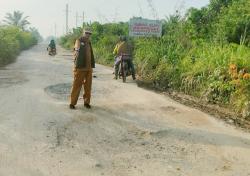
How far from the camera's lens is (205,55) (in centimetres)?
1259

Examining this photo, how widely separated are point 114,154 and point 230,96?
464 cm

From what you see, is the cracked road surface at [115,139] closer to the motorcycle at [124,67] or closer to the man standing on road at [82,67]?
the man standing on road at [82,67]

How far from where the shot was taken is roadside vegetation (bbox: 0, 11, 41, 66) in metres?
23.3

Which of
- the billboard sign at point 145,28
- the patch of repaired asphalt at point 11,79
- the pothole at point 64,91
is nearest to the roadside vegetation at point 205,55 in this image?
the billboard sign at point 145,28

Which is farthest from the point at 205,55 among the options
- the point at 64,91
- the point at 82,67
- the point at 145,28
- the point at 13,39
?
the point at 13,39

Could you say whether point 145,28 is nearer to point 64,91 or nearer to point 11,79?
point 11,79

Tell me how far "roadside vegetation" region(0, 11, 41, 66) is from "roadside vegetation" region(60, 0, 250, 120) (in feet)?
24.3

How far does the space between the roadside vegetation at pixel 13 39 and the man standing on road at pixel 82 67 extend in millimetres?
12793

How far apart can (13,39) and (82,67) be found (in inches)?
1051

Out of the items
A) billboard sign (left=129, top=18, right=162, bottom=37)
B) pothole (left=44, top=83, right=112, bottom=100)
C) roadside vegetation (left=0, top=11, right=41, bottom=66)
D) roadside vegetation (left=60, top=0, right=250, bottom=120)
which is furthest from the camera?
roadside vegetation (left=0, top=11, right=41, bottom=66)

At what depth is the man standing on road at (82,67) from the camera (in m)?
9.52

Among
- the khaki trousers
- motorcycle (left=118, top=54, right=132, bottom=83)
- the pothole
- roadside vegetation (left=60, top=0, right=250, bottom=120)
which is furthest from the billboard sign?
the khaki trousers

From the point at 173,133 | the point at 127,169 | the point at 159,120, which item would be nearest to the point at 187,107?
the point at 159,120

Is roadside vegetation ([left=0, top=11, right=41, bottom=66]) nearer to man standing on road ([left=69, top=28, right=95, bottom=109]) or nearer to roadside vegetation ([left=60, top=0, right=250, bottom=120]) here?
roadside vegetation ([left=60, top=0, right=250, bottom=120])
